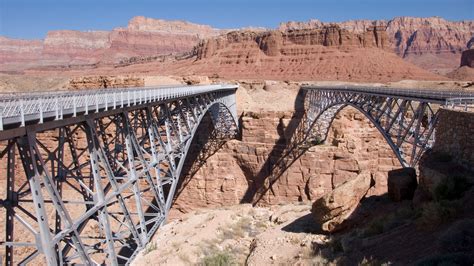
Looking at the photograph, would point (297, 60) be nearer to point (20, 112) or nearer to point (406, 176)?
point (406, 176)

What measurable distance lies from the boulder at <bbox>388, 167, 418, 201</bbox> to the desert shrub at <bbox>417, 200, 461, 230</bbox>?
3.85 metres

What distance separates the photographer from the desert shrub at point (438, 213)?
10438 millimetres

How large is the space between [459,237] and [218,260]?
8097 mm

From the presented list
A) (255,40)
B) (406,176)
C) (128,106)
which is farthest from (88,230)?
(255,40)

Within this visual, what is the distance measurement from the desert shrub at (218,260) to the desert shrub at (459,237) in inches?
287

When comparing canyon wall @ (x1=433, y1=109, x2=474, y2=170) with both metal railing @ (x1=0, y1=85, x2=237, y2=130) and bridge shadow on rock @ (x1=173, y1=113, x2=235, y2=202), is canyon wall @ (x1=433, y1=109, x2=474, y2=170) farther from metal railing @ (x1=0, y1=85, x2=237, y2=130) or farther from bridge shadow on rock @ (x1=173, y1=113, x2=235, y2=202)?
bridge shadow on rock @ (x1=173, y1=113, x2=235, y2=202)

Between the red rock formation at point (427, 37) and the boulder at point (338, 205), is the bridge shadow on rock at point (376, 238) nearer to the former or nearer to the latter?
the boulder at point (338, 205)

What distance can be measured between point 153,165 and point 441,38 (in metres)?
190

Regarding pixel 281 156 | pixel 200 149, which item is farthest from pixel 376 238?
pixel 200 149

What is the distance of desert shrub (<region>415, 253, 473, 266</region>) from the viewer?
25.7ft

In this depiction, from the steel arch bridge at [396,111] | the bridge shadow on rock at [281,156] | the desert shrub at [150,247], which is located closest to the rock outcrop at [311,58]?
the steel arch bridge at [396,111]

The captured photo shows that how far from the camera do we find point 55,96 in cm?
1077

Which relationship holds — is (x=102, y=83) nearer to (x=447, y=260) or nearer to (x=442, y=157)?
(x=442, y=157)

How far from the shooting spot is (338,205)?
586 inches
